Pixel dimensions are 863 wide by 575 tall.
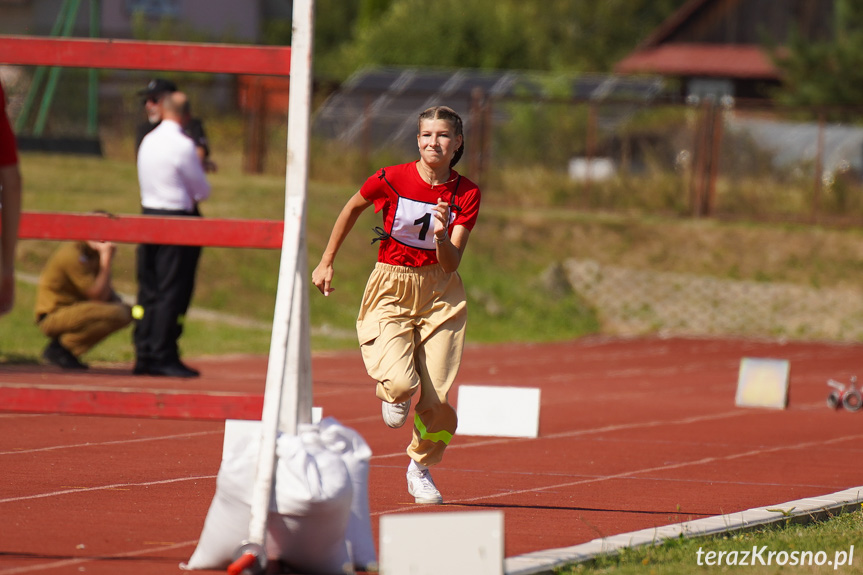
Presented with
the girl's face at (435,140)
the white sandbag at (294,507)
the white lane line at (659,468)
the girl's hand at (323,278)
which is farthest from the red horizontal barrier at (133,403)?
the girl's face at (435,140)

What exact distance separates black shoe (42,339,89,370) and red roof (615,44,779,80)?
39.3 meters

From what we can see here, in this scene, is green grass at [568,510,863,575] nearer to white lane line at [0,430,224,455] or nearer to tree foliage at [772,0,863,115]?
white lane line at [0,430,224,455]

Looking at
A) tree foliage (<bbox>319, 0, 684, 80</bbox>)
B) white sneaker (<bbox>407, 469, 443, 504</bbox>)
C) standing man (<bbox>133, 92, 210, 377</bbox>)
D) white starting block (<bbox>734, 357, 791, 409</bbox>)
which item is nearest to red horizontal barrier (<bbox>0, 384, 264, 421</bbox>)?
white sneaker (<bbox>407, 469, 443, 504</bbox>)

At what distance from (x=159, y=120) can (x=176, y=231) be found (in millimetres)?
6897

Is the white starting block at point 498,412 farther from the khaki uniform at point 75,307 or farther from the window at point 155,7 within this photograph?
the window at point 155,7

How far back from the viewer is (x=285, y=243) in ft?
16.0

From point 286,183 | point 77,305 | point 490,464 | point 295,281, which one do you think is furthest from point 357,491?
point 77,305

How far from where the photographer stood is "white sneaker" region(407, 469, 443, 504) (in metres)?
6.38

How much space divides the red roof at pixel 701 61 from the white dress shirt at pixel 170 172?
39526 mm

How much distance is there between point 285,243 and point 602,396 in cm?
814

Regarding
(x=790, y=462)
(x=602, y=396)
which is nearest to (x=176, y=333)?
(x=602, y=396)

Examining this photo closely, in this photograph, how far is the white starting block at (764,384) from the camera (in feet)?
39.3

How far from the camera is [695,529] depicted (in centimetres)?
569

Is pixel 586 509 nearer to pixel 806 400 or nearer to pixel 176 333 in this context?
pixel 176 333
